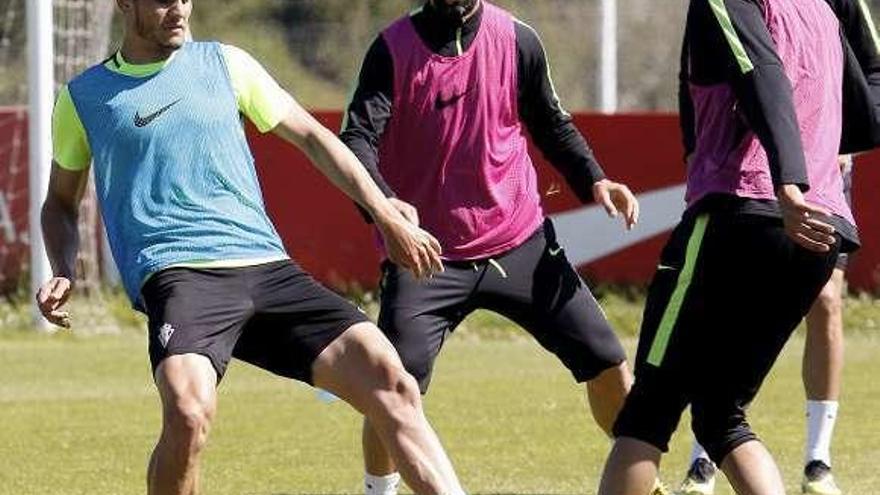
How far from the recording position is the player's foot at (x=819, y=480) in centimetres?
970

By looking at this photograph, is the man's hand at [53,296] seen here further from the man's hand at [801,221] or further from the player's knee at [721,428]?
the man's hand at [801,221]

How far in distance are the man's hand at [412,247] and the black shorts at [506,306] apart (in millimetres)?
1608

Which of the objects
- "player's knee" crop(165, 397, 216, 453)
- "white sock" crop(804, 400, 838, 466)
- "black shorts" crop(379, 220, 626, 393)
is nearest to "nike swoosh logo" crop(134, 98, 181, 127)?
"player's knee" crop(165, 397, 216, 453)

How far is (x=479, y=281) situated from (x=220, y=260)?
168cm

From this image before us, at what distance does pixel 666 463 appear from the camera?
1122cm

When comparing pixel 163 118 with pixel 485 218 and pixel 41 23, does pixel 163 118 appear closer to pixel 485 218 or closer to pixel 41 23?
pixel 485 218

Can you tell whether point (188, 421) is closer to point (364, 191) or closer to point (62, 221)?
point (364, 191)

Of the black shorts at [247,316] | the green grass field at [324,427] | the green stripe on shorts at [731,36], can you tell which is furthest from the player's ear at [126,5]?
the green grass field at [324,427]

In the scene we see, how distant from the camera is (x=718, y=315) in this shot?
712 cm

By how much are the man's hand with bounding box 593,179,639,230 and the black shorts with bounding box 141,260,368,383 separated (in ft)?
5.40

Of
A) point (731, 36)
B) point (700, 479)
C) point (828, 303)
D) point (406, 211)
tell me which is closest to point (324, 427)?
point (700, 479)

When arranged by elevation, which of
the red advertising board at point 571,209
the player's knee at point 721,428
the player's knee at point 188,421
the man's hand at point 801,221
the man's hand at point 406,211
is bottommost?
the red advertising board at point 571,209

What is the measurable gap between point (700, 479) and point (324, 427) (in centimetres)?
365

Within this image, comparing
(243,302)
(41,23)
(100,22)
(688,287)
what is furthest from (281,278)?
(100,22)
